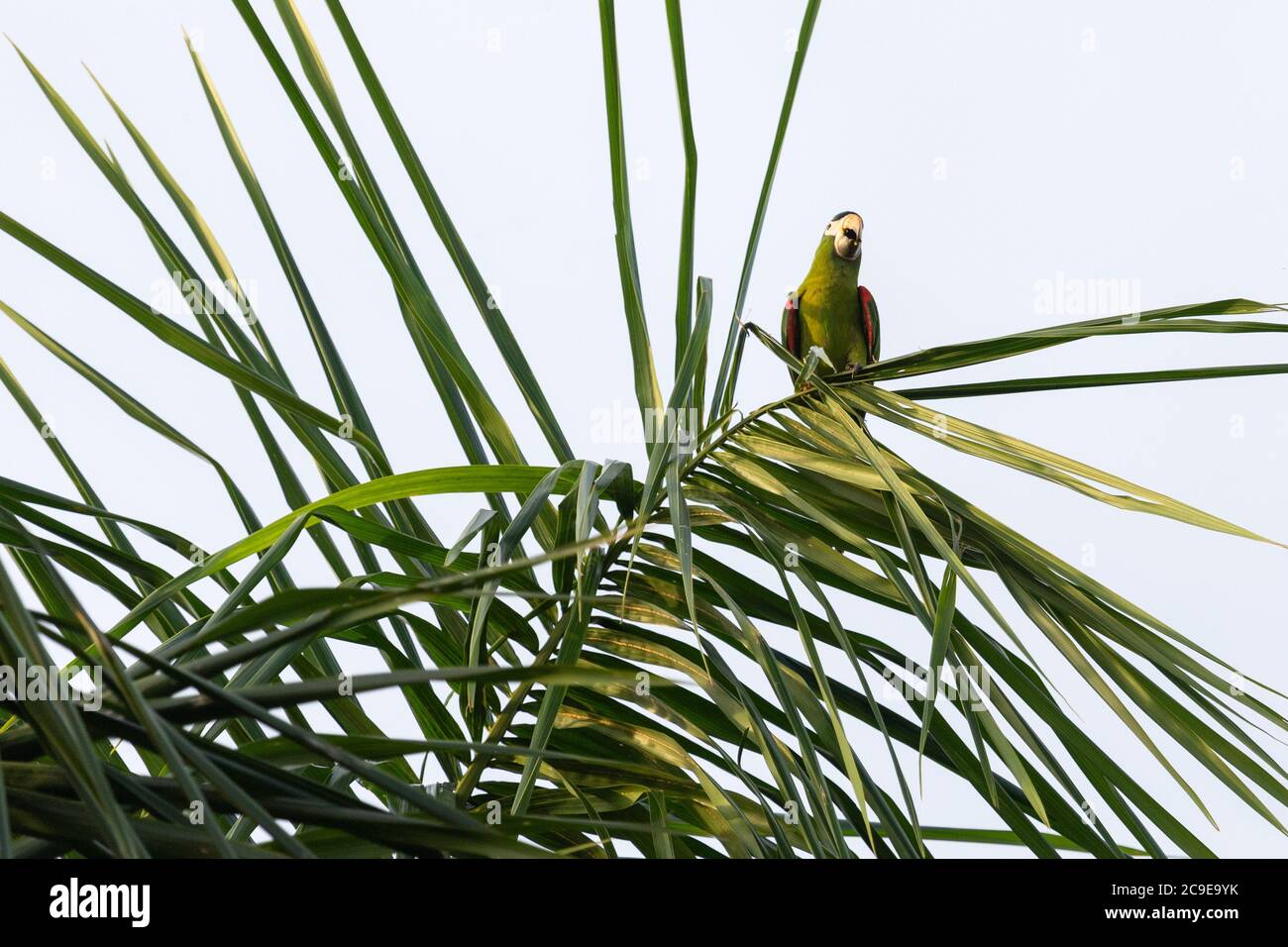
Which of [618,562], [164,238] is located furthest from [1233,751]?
Answer: [164,238]

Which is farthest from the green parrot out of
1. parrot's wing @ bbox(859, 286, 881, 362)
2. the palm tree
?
the palm tree

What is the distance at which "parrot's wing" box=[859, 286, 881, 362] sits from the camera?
106 inches

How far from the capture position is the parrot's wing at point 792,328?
2.71 m

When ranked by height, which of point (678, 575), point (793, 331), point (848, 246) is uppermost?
point (848, 246)

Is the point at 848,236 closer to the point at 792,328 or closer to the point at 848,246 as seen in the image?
the point at 848,246

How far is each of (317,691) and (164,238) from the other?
0.94 meters

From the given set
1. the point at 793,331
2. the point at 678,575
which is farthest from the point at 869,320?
the point at 678,575

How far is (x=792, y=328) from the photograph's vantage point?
271 centimetres

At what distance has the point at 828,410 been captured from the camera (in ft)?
3.72

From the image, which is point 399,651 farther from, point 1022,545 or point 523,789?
point 1022,545

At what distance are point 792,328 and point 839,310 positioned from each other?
0.12 m

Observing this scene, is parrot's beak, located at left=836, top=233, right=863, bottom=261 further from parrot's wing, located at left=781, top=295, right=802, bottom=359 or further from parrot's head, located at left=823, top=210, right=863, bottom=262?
parrot's wing, located at left=781, top=295, right=802, bottom=359
